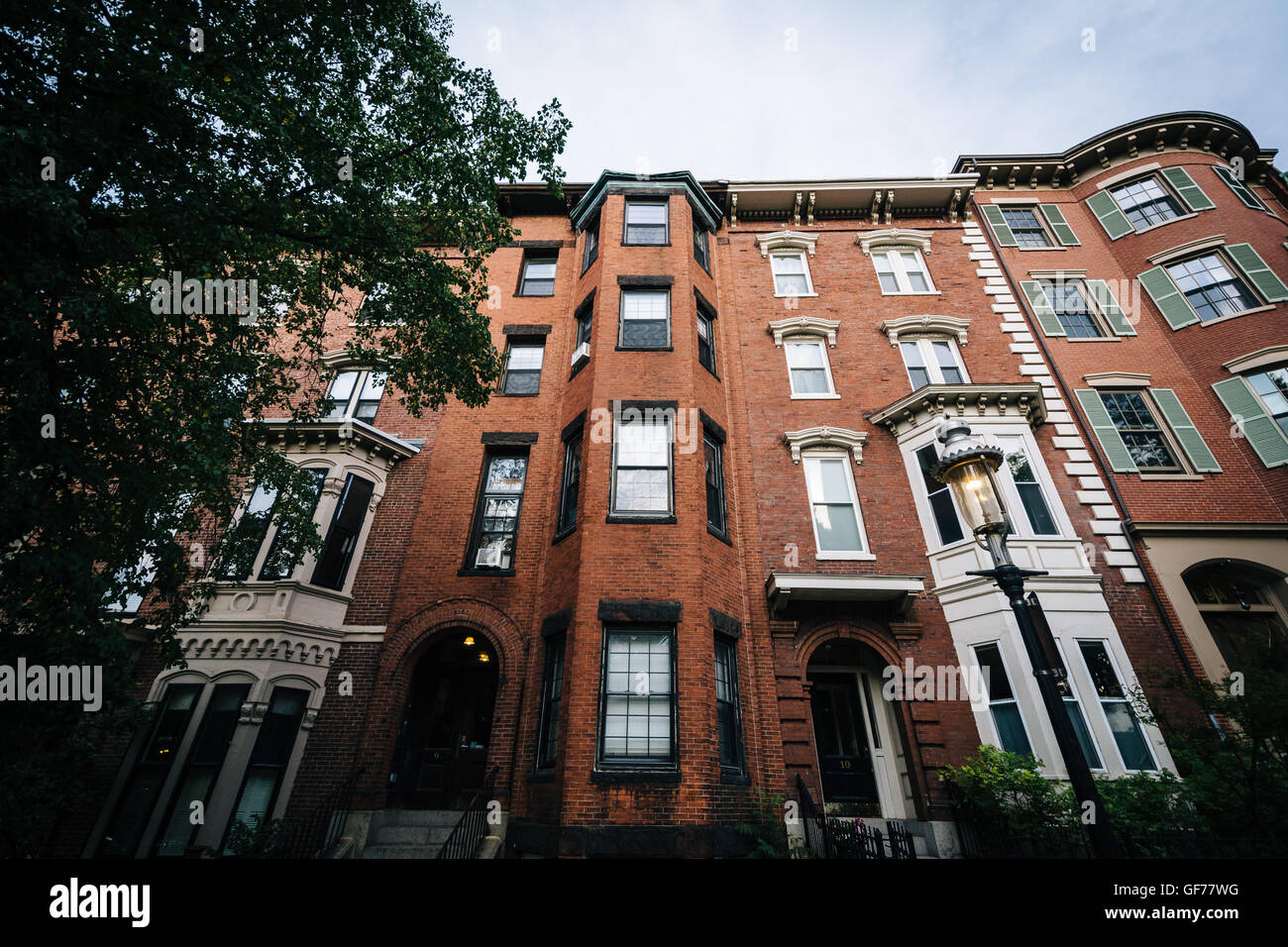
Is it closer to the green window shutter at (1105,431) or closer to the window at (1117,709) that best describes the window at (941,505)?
the window at (1117,709)

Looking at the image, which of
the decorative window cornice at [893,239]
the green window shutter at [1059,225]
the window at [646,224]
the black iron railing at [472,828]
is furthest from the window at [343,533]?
the green window shutter at [1059,225]

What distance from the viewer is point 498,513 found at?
1178cm

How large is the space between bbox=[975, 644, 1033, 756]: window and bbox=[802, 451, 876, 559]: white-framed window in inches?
108

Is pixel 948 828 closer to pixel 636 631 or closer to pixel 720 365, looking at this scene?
pixel 636 631

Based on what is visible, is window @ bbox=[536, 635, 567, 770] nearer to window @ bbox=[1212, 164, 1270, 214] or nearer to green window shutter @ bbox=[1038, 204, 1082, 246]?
green window shutter @ bbox=[1038, 204, 1082, 246]

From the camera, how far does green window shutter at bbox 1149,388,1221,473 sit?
11.9 meters

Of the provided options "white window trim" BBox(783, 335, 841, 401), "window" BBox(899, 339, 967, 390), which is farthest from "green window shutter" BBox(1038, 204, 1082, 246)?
"white window trim" BBox(783, 335, 841, 401)

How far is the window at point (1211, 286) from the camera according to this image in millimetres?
13680

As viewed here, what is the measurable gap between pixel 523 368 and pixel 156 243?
292 inches

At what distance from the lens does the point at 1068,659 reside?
9.56 meters

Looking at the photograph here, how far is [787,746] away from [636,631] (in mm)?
3606

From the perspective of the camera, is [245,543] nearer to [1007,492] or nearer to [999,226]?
[1007,492]

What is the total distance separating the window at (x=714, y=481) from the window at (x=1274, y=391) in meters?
13.2
